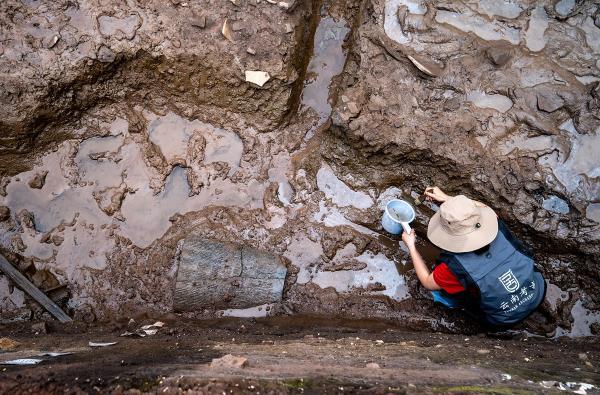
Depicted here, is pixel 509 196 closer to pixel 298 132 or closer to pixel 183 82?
pixel 298 132

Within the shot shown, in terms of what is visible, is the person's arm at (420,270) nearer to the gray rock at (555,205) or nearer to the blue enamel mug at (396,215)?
the blue enamel mug at (396,215)

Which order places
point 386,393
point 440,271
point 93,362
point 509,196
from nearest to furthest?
1. point 386,393
2. point 93,362
3. point 440,271
4. point 509,196

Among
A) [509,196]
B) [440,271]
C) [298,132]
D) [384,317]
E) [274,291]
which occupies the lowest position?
[384,317]

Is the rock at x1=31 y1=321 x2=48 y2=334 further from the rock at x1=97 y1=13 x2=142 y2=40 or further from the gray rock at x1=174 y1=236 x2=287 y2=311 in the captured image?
the rock at x1=97 y1=13 x2=142 y2=40

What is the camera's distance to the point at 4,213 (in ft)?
10.3

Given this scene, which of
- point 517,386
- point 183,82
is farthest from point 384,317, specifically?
point 183,82

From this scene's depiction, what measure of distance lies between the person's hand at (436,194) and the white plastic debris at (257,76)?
125 cm

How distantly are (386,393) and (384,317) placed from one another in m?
1.09

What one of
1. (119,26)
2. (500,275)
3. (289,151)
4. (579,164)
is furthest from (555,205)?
(119,26)

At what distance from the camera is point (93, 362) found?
2.28m

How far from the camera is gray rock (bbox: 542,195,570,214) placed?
2941 millimetres

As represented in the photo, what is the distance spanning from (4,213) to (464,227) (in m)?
2.83

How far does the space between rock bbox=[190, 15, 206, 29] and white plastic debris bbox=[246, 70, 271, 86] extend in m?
0.41

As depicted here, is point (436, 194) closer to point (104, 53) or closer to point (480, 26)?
point (480, 26)
